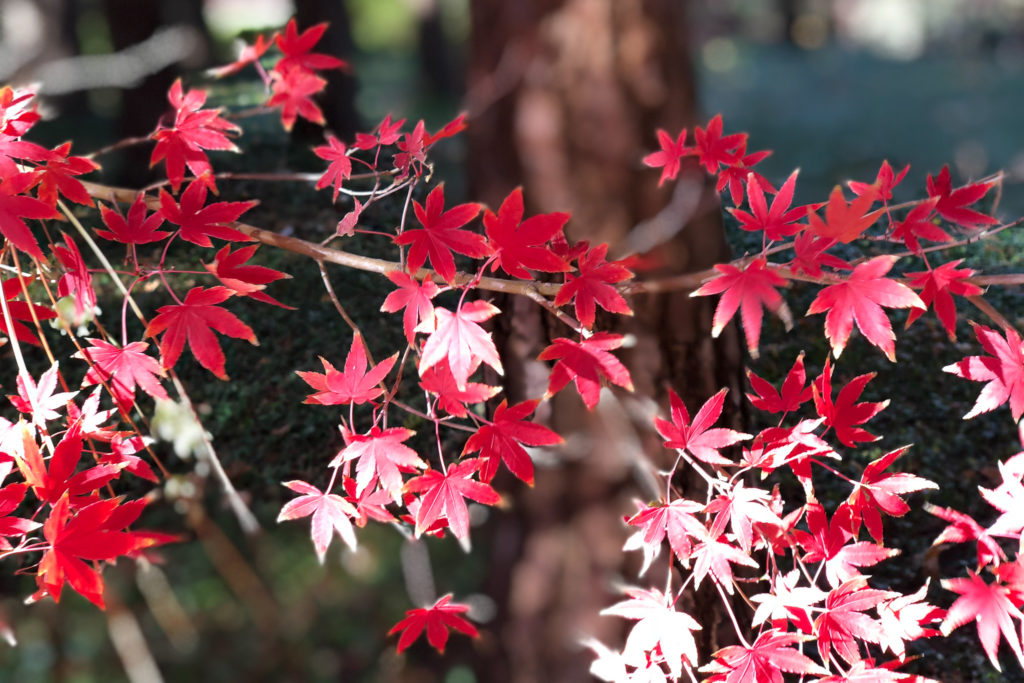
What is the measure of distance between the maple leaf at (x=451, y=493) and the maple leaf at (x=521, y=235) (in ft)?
1.13

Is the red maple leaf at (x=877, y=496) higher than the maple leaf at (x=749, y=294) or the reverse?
the reverse

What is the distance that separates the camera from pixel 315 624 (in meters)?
2.99

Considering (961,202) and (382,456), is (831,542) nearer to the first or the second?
(961,202)

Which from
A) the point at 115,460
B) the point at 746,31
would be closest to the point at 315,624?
the point at 115,460

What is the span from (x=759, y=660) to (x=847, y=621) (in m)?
0.17

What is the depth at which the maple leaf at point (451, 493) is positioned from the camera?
1217 millimetres

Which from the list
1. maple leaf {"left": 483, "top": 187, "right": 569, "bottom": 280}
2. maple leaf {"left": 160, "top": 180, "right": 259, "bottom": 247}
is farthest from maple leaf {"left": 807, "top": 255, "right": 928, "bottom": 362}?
maple leaf {"left": 160, "top": 180, "right": 259, "bottom": 247}

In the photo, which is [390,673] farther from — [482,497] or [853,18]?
[853,18]

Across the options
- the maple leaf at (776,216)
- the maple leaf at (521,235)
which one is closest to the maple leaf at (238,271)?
the maple leaf at (521,235)

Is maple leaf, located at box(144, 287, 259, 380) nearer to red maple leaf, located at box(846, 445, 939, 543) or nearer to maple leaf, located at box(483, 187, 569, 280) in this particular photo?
maple leaf, located at box(483, 187, 569, 280)

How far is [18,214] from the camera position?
1062 millimetres

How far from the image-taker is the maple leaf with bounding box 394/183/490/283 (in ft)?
3.69

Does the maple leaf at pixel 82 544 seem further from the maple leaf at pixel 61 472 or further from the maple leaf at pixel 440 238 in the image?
the maple leaf at pixel 440 238

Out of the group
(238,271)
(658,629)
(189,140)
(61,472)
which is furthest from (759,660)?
(189,140)
